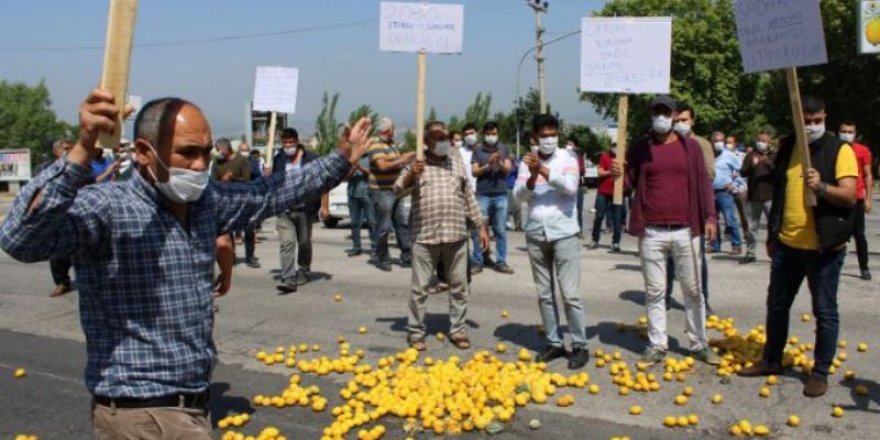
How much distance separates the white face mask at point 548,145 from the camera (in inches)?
246

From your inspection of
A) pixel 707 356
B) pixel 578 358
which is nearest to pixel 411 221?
pixel 578 358

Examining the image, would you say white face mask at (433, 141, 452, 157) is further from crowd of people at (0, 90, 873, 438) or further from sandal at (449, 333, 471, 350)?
sandal at (449, 333, 471, 350)

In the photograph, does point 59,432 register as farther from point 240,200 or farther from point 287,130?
point 287,130

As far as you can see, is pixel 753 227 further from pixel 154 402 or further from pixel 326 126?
pixel 326 126

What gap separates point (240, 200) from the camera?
2.99 metres

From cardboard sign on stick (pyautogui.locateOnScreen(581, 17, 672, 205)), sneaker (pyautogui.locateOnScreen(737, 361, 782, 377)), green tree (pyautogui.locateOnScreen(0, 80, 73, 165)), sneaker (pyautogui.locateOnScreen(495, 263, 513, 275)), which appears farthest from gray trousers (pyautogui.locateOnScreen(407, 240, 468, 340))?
green tree (pyautogui.locateOnScreen(0, 80, 73, 165))

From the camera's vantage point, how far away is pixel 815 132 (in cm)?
545

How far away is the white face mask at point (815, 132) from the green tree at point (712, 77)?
42.1 m

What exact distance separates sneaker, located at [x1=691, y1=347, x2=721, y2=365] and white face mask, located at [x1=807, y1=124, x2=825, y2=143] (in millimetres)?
1879

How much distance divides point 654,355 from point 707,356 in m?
0.43

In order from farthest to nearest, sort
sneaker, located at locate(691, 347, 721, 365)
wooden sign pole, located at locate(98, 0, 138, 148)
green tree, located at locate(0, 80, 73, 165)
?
green tree, located at locate(0, 80, 73, 165) < sneaker, located at locate(691, 347, 721, 365) < wooden sign pole, located at locate(98, 0, 138, 148)

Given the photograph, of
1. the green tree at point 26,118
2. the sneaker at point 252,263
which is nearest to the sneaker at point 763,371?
the sneaker at point 252,263

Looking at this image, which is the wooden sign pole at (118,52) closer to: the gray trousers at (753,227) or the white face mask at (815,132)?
the white face mask at (815,132)

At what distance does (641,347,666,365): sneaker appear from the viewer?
6203 mm
